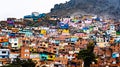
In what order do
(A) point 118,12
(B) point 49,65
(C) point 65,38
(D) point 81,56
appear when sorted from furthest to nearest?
1. (A) point 118,12
2. (C) point 65,38
3. (B) point 49,65
4. (D) point 81,56

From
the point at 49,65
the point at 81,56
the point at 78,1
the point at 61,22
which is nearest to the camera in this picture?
the point at 81,56

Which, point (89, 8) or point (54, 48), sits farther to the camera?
point (89, 8)

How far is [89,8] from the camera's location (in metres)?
137

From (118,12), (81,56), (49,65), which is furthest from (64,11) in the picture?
(81,56)

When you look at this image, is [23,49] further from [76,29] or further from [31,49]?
[76,29]

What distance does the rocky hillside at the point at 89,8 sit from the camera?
136 m

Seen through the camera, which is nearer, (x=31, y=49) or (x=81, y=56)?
(x=81, y=56)

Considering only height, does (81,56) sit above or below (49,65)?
above

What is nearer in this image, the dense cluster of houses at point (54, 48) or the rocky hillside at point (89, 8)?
the dense cluster of houses at point (54, 48)

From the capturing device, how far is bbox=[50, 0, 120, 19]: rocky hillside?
136m

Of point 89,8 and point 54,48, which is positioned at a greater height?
point 89,8

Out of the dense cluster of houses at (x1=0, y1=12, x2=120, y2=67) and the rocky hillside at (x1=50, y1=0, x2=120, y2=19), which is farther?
the rocky hillside at (x1=50, y1=0, x2=120, y2=19)

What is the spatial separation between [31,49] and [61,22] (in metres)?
52.7

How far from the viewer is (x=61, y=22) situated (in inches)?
4441
